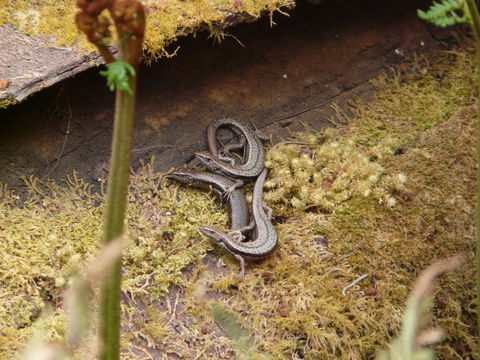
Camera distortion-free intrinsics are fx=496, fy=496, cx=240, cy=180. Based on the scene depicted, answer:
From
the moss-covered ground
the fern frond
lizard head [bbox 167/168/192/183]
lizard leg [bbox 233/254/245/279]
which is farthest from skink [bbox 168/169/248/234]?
the fern frond

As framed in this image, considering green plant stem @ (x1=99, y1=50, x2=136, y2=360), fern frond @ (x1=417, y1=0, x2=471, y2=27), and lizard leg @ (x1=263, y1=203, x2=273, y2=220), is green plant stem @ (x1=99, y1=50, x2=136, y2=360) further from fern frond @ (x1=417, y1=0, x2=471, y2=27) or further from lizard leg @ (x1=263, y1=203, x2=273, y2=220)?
lizard leg @ (x1=263, y1=203, x2=273, y2=220)

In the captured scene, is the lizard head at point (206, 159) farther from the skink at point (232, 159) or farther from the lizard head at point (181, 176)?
the lizard head at point (181, 176)

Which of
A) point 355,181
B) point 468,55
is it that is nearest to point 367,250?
point 355,181

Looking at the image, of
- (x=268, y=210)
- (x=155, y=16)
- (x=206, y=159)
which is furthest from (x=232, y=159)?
(x=155, y=16)

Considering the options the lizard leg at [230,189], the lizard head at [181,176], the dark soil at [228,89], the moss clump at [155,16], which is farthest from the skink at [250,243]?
the moss clump at [155,16]

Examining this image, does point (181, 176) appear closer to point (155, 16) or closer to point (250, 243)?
point (250, 243)
